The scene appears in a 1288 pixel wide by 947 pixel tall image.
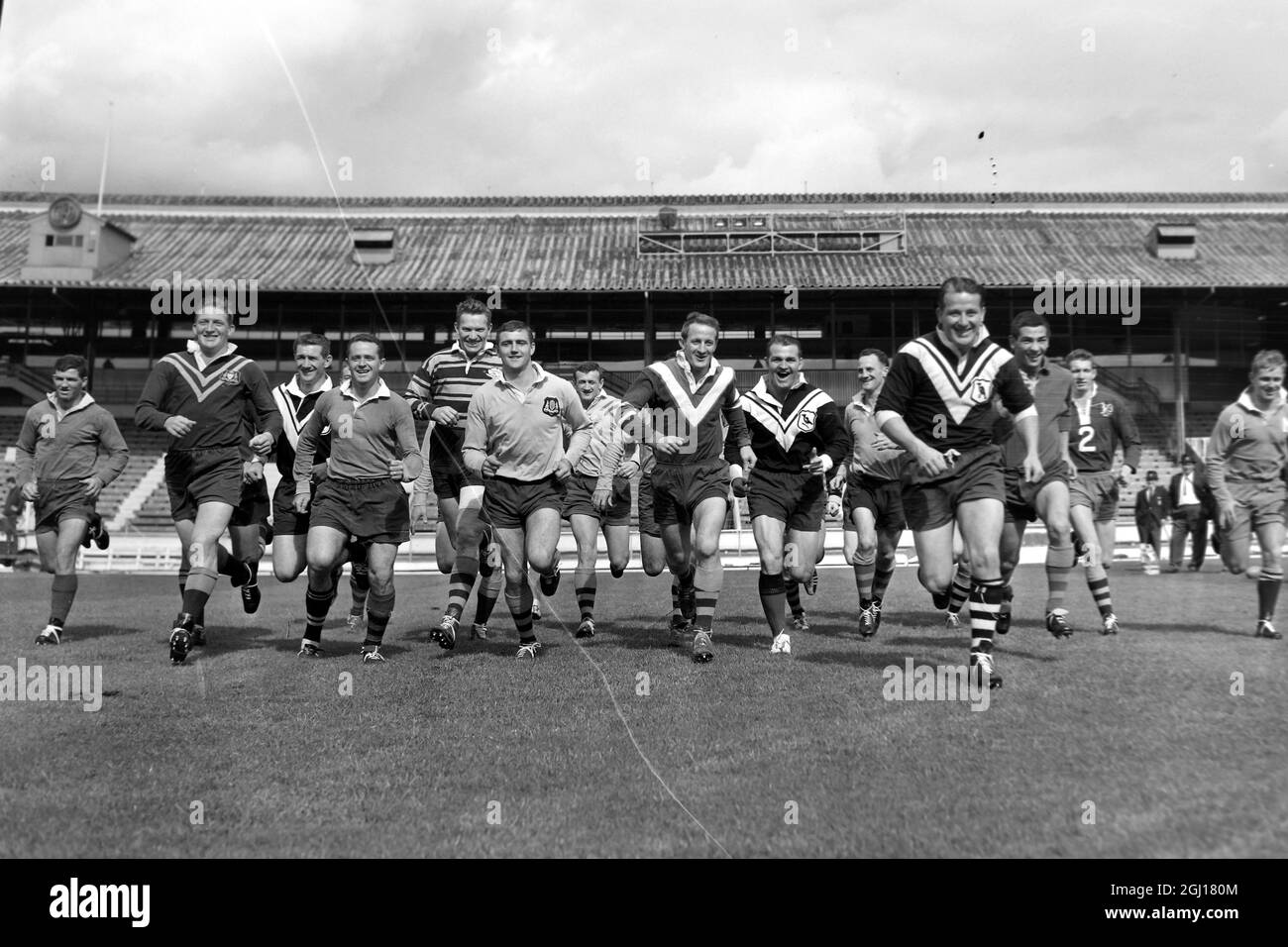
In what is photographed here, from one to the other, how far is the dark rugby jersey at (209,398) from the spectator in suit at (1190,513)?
1638cm

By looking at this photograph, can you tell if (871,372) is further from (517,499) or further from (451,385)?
(517,499)

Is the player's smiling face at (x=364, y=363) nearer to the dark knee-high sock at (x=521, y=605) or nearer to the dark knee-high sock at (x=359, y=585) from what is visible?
the dark knee-high sock at (x=521, y=605)

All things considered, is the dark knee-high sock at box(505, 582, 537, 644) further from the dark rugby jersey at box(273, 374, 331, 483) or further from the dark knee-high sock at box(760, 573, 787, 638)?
the dark rugby jersey at box(273, 374, 331, 483)

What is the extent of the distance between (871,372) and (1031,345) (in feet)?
7.48

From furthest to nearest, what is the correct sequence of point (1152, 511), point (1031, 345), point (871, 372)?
point (1152, 511), point (871, 372), point (1031, 345)

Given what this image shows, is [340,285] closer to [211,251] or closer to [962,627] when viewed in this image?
[211,251]

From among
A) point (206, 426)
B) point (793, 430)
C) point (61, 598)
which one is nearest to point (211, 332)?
point (206, 426)

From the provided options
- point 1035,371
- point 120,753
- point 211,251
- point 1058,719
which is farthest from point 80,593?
point 211,251

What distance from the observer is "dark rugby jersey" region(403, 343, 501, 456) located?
8789mm

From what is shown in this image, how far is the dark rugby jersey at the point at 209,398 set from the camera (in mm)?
7926

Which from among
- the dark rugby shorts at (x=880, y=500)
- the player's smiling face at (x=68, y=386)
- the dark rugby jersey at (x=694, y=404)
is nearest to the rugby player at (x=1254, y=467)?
the dark rugby shorts at (x=880, y=500)

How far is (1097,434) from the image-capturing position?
948 cm

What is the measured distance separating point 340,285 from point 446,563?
2126 centimetres
